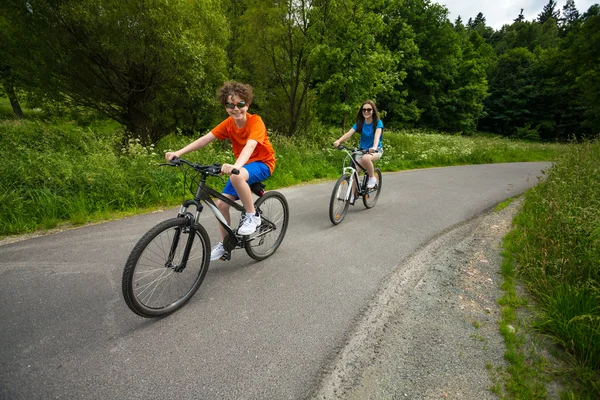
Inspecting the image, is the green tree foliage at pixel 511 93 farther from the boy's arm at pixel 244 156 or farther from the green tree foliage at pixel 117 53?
the boy's arm at pixel 244 156

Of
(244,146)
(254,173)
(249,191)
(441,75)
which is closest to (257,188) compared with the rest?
(254,173)

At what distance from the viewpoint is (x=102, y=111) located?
34.1 ft

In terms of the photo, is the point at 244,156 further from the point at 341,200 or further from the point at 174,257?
the point at 341,200

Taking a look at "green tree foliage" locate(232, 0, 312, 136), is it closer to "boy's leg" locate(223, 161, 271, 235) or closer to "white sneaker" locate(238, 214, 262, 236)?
"boy's leg" locate(223, 161, 271, 235)

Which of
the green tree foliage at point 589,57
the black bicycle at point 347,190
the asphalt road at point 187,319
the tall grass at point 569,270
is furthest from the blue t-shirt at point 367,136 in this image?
the green tree foliage at point 589,57

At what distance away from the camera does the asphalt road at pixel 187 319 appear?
1.89 meters

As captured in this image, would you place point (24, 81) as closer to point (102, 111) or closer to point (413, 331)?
point (102, 111)

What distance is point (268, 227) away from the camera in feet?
11.9

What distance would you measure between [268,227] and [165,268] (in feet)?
4.44

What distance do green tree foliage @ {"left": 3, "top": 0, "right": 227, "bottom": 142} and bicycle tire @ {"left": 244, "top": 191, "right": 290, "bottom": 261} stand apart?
23.6ft

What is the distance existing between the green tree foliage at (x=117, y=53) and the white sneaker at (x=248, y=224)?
750 centimetres

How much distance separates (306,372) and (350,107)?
38.2 ft

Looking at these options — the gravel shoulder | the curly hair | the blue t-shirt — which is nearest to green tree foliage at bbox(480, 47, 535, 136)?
the blue t-shirt

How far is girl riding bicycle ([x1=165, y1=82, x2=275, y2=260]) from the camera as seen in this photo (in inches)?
110
